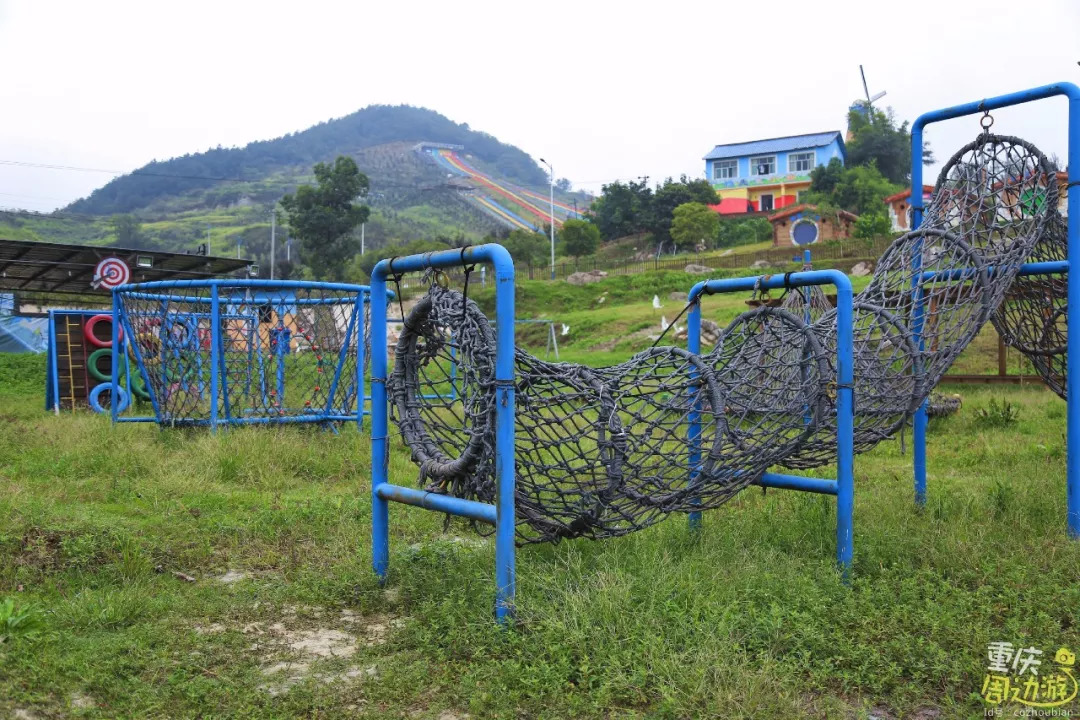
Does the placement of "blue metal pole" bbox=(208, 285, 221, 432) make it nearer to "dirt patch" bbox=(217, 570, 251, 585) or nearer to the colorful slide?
"dirt patch" bbox=(217, 570, 251, 585)

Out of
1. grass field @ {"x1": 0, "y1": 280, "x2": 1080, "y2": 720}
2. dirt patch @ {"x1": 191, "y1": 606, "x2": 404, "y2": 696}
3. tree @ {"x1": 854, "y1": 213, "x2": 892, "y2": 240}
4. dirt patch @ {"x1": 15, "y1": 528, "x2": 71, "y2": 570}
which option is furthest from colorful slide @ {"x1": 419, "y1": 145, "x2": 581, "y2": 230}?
dirt patch @ {"x1": 191, "y1": 606, "x2": 404, "y2": 696}

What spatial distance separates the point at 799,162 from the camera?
57219 millimetres

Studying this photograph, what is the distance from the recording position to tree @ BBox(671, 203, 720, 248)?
4169 cm

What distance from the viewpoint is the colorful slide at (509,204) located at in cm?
10381

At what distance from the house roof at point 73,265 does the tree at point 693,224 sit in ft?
84.7

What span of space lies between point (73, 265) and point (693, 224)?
96.7ft

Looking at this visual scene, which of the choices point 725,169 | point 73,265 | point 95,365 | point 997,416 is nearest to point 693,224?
point 725,169

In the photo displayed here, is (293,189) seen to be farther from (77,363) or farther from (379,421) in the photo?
(379,421)

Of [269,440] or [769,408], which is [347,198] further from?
[769,408]

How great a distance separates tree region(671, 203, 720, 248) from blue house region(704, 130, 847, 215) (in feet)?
39.6

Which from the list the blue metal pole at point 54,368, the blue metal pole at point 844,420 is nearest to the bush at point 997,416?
the blue metal pole at point 844,420

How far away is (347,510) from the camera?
18.1 feet

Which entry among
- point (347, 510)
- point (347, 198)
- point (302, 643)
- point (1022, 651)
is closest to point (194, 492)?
point (347, 510)

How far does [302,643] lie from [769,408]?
7.58ft
